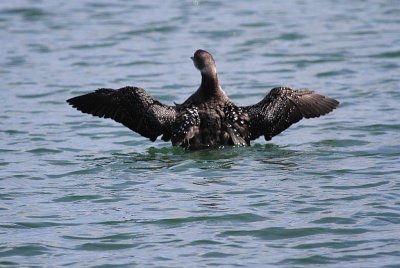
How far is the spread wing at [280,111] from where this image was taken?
11.8 m

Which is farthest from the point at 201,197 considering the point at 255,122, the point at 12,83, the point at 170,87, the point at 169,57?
the point at 169,57

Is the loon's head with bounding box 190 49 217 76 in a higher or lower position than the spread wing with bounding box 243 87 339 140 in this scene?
higher

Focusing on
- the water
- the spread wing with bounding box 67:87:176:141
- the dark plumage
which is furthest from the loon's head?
the water

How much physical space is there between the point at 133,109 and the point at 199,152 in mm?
811

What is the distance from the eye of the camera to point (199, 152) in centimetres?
1155

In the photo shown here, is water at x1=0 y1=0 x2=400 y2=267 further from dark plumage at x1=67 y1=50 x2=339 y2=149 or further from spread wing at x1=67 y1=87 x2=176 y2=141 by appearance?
spread wing at x1=67 y1=87 x2=176 y2=141

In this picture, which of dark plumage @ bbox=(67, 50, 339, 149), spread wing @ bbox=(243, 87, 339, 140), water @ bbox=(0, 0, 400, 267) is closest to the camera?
water @ bbox=(0, 0, 400, 267)

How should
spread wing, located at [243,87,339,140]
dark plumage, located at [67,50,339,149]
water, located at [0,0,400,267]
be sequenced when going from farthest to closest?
spread wing, located at [243,87,339,140] < dark plumage, located at [67,50,339,149] < water, located at [0,0,400,267]

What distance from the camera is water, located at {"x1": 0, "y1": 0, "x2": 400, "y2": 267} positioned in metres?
8.57

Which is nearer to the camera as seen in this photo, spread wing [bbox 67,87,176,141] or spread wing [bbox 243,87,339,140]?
spread wing [bbox 67,87,176,141]

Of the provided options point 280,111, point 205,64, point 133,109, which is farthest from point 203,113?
point 280,111

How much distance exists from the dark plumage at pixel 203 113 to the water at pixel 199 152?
0.65ft

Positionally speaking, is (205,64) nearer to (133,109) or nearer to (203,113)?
(203,113)

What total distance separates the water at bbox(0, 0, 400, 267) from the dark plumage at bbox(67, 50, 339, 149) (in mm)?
199
